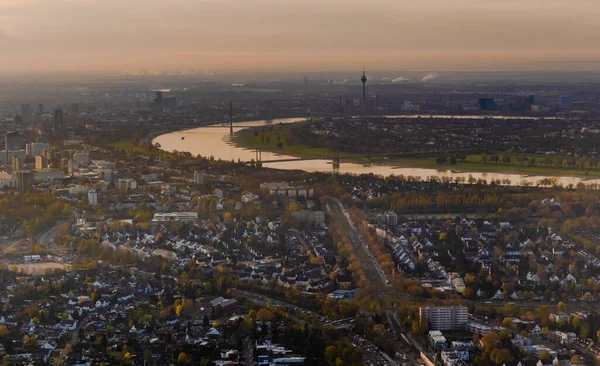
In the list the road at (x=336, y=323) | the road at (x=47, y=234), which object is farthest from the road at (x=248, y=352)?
the road at (x=47, y=234)

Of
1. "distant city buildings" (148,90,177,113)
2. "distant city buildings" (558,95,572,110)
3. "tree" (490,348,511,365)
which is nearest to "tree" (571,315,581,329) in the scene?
"tree" (490,348,511,365)

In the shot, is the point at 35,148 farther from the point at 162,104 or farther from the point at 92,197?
the point at 162,104

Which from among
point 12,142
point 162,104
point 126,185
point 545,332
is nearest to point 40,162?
point 12,142

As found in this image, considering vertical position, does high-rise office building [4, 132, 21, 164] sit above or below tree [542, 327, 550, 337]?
above

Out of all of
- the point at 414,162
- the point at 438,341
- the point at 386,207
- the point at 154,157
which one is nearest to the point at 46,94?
the point at 154,157

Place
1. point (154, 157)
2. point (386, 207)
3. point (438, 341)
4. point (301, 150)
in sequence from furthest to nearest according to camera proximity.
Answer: point (301, 150) < point (154, 157) < point (386, 207) < point (438, 341)

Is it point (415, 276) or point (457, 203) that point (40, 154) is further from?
point (415, 276)

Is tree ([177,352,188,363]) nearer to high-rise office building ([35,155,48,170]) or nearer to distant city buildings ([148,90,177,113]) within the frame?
high-rise office building ([35,155,48,170])

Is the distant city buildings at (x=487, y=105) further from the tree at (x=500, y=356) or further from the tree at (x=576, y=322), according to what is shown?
the tree at (x=500, y=356)
